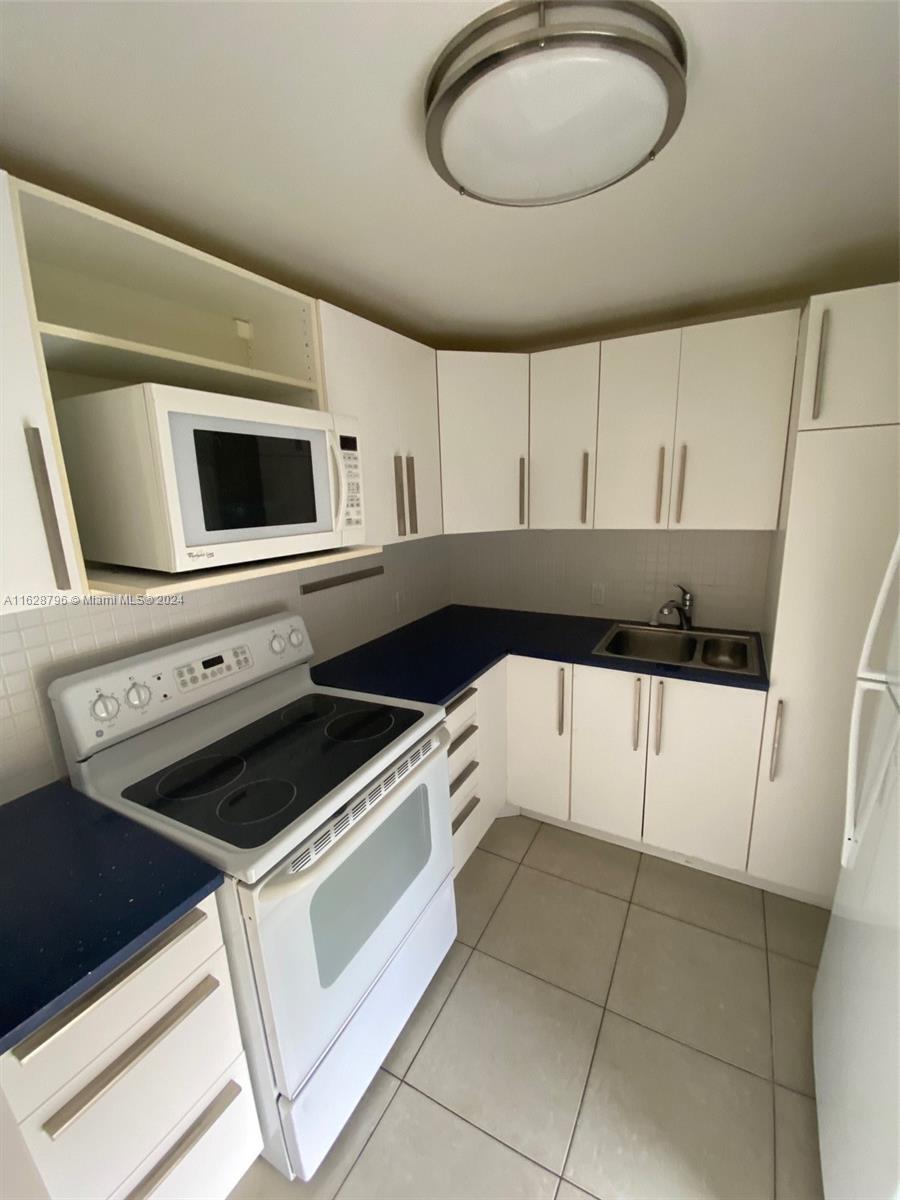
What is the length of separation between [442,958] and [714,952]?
3.03 feet

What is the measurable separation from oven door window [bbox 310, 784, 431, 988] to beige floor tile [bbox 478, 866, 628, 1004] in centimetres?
57

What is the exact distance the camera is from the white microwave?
0.99m

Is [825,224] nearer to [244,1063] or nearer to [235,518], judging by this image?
[235,518]

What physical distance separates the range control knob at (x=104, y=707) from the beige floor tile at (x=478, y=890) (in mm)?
1364

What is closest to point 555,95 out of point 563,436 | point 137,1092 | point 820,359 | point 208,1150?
point 820,359

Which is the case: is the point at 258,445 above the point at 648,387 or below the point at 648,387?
below

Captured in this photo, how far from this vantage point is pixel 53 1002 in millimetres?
690

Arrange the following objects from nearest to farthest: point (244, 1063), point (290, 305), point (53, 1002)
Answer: point (53, 1002), point (244, 1063), point (290, 305)

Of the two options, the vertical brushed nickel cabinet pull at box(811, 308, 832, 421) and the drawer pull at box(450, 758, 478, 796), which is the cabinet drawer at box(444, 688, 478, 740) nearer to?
the drawer pull at box(450, 758, 478, 796)

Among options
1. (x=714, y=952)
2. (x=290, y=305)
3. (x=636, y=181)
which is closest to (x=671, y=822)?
(x=714, y=952)

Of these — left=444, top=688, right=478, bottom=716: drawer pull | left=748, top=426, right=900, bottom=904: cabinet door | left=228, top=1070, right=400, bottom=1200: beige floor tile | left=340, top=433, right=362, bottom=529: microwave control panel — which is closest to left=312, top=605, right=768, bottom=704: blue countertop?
left=444, top=688, right=478, bottom=716: drawer pull

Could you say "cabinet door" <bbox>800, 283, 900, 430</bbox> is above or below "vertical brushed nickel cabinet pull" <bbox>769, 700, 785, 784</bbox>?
above

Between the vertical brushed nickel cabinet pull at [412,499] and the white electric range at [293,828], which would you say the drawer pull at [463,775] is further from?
the vertical brushed nickel cabinet pull at [412,499]

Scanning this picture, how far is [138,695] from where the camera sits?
126 cm
